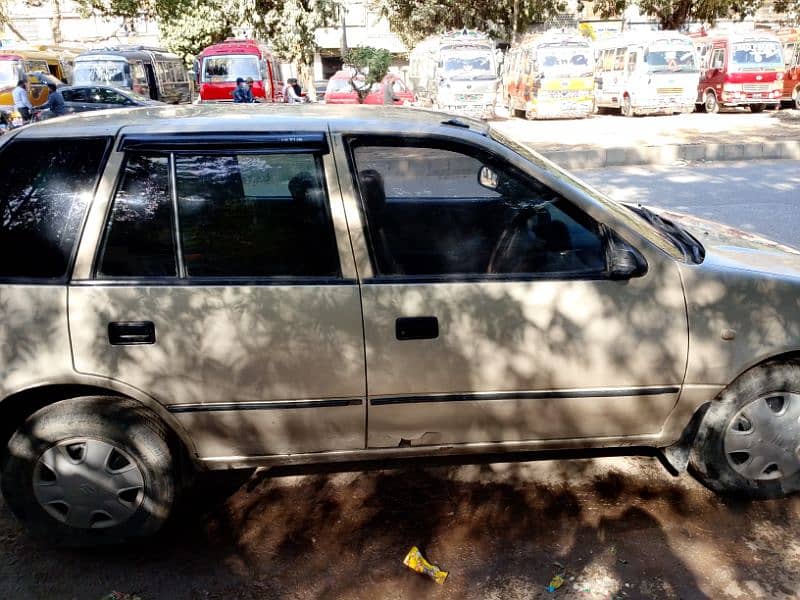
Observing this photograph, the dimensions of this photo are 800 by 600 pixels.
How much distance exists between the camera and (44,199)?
104 inches

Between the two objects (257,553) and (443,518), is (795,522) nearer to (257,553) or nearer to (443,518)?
(443,518)

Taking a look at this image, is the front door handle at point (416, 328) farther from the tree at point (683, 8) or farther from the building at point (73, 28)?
the building at point (73, 28)

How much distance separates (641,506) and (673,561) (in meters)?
0.37

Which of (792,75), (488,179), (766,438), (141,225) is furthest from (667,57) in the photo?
(141,225)

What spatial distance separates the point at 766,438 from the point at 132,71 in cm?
2872

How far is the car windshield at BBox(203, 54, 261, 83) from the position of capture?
81.9 ft

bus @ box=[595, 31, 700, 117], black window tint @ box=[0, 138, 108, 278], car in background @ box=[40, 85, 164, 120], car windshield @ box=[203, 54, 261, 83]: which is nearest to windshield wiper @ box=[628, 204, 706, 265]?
black window tint @ box=[0, 138, 108, 278]

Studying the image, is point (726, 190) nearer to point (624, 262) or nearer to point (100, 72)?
point (624, 262)

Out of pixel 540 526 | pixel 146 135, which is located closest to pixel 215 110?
pixel 146 135

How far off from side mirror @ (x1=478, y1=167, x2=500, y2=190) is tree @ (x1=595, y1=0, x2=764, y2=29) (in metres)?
34.0

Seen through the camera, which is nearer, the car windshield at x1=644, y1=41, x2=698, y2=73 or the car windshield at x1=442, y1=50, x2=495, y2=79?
the car windshield at x1=644, y1=41, x2=698, y2=73

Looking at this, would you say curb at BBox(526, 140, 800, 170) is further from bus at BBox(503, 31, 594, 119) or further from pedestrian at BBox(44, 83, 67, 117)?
pedestrian at BBox(44, 83, 67, 117)

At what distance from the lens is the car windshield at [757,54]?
22062 mm

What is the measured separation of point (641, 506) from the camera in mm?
3084
